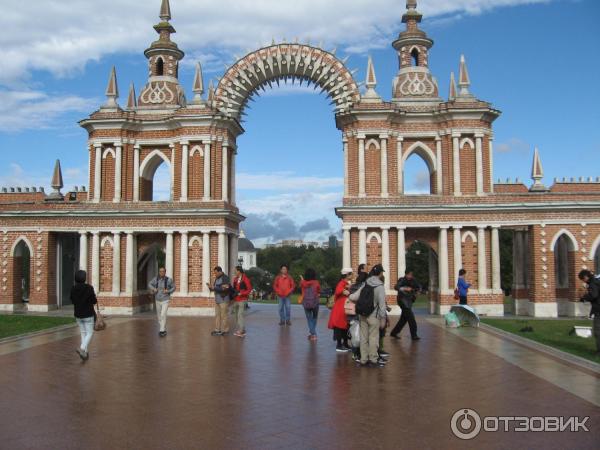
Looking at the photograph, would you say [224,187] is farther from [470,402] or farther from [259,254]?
[259,254]

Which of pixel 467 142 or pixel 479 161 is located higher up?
pixel 467 142

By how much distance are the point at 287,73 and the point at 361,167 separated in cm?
656

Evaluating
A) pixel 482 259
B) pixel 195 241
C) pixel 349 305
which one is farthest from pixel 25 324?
pixel 482 259

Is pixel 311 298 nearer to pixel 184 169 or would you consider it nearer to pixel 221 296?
pixel 221 296

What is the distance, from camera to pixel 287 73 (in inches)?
1164

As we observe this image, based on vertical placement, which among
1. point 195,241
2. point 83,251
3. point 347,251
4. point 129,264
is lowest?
point 129,264

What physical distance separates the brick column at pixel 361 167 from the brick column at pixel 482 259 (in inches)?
218

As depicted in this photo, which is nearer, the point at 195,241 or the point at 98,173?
the point at 195,241

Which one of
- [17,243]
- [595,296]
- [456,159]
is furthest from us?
[17,243]

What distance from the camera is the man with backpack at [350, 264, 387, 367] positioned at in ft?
39.6

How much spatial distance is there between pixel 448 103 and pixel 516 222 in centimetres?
642

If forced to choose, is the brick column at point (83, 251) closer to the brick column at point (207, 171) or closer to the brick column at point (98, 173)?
the brick column at point (98, 173)

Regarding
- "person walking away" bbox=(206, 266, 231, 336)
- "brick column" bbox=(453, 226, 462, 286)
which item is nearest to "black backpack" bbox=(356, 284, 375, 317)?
"person walking away" bbox=(206, 266, 231, 336)

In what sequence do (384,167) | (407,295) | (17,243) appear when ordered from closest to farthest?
(407,295), (384,167), (17,243)
